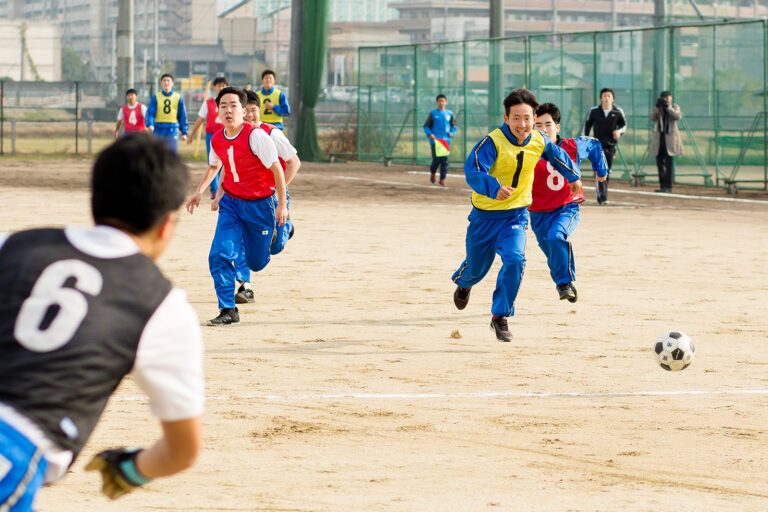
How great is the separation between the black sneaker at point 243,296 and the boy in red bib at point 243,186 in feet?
2.26

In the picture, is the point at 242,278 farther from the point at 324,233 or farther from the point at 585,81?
the point at 585,81

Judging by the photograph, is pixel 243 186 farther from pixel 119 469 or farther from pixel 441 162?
pixel 441 162

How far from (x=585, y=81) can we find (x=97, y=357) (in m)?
25.6

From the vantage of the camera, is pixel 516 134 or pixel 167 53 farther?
pixel 167 53

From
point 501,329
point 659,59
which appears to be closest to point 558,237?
point 501,329

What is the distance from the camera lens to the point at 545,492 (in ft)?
16.9

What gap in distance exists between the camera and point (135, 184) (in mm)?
2551

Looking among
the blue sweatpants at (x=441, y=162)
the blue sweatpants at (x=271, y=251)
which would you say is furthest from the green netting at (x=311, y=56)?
the blue sweatpants at (x=271, y=251)

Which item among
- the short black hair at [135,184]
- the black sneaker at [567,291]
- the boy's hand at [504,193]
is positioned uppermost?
the boy's hand at [504,193]

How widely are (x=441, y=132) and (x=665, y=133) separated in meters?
4.65

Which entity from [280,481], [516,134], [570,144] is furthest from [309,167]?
[280,481]

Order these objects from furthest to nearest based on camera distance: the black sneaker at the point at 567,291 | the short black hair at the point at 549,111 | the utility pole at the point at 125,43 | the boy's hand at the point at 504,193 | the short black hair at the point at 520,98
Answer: the utility pole at the point at 125,43 → the short black hair at the point at 549,111 → the black sneaker at the point at 567,291 → the short black hair at the point at 520,98 → the boy's hand at the point at 504,193

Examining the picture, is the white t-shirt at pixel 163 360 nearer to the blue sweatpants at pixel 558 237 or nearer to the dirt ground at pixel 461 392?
the dirt ground at pixel 461 392

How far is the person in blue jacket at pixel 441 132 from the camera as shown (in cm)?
2519
